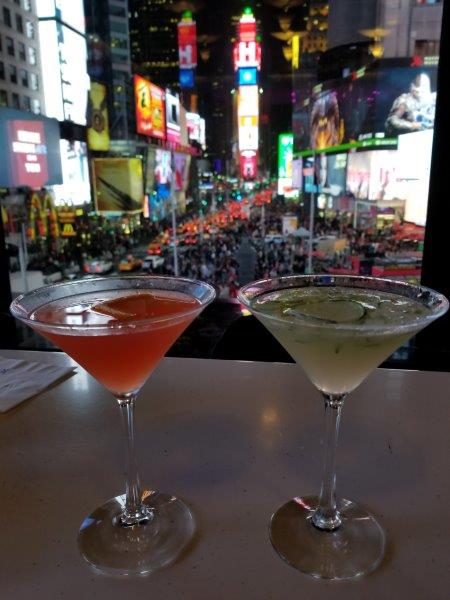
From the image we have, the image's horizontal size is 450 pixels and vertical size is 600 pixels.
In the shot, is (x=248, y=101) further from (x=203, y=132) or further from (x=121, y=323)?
(x=121, y=323)

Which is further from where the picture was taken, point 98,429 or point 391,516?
point 98,429

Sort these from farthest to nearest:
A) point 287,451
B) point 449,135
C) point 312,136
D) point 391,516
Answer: point 312,136, point 449,135, point 287,451, point 391,516

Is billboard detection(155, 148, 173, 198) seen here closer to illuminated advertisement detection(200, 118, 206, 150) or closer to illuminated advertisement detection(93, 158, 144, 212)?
illuminated advertisement detection(93, 158, 144, 212)

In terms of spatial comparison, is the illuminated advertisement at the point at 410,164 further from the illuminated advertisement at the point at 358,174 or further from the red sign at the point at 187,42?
the red sign at the point at 187,42

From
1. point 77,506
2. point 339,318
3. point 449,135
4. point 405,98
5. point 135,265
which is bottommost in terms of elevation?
point 135,265

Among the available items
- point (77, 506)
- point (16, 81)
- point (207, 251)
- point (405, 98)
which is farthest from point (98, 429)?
point (207, 251)

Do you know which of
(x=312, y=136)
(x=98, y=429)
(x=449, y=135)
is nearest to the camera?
(x=98, y=429)

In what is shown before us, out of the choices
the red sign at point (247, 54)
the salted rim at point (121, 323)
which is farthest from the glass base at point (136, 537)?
the red sign at point (247, 54)

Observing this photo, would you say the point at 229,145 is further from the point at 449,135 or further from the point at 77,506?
the point at 77,506
